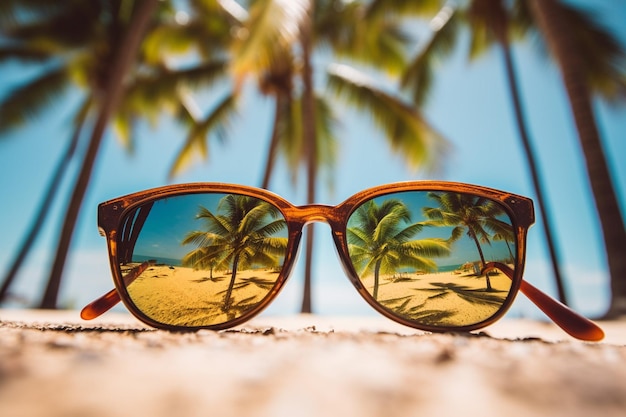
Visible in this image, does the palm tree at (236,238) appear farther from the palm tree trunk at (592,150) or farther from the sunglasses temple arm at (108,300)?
the palm tree trunk at (592,150)

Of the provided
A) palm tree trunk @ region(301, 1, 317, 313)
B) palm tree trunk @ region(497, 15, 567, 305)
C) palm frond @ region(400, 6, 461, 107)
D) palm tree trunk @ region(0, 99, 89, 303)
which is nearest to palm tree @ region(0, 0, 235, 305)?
palm tree trunk @ region(0, 99, 89, 303)

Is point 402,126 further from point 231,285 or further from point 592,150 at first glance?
point 231,285

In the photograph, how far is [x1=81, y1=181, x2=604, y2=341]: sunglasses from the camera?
2.49ft

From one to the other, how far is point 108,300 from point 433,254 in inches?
30.5

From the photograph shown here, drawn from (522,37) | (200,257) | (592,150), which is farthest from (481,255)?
(522,37)

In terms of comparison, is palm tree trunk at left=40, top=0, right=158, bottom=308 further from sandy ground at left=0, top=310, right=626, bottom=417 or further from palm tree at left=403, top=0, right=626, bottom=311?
palm tree at left=403, top=0, right=626, bottom=311

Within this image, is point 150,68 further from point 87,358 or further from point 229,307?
point 87,358

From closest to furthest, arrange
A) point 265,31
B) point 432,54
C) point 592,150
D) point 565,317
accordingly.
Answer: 1. point 565,317
2. point 592,150
3. point 265,31
4. point 432,54

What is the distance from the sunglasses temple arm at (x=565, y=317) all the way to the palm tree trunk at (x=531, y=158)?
320 centimetres

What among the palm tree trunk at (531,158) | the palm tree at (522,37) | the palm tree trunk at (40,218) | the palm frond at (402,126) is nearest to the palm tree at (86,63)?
the palm tree trunk at (40,218)

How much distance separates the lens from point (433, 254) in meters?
0.84

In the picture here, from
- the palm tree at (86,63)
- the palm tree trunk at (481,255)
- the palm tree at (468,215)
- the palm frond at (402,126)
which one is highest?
the palm tree at (86,63)

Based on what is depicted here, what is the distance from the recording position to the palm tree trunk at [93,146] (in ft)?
8.93

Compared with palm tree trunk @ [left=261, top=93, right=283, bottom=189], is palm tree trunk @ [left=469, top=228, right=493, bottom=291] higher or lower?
lower
